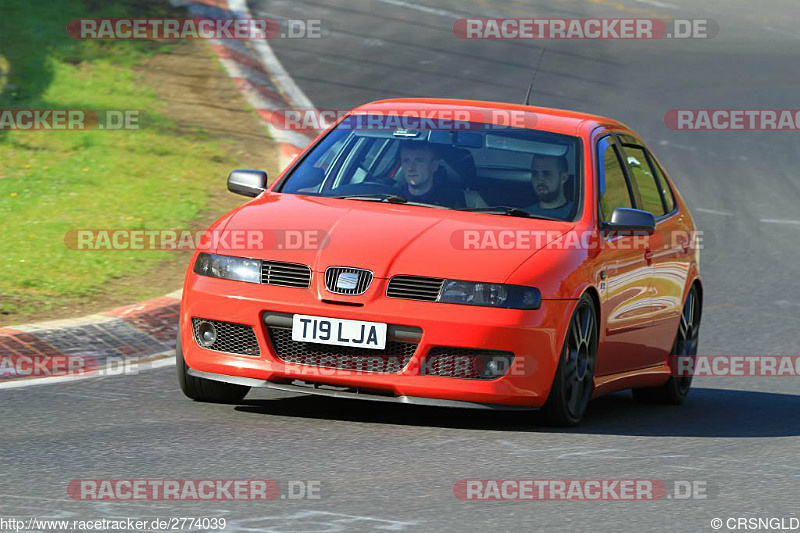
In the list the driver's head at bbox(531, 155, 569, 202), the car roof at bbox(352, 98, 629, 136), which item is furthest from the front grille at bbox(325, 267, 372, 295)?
the car roof at bbox(352, 98, 629, 136)

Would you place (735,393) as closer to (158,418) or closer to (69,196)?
(158,418)

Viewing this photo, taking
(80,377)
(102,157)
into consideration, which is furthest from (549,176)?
(102,157)

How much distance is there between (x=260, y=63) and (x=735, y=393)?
12.3 meters

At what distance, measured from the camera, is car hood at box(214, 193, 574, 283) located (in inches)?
291

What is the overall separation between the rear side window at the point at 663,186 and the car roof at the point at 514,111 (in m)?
0.81

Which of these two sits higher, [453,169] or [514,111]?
[514,111]

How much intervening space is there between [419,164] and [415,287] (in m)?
1.41

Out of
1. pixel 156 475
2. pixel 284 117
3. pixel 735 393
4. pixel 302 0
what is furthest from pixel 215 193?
pixel 302 0

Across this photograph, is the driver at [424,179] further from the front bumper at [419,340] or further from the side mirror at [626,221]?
the front bumper at [419,340]

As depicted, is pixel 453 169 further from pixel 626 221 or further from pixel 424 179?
pixel 626 221

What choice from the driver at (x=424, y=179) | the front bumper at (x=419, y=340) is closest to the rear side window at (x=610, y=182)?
the driver at (x=424, y=179)

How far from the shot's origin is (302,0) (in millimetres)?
26312

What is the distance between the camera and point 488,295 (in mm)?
7371

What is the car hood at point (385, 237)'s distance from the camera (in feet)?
24.3
